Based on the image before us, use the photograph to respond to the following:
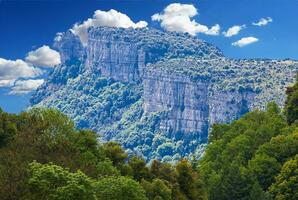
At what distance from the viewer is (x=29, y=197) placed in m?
52.4

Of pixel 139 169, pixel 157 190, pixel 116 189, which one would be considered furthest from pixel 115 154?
pixel 116 189

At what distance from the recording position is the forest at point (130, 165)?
53.7 metres

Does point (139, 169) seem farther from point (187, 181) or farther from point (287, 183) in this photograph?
point (287, 183)

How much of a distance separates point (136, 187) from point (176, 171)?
39.0 m

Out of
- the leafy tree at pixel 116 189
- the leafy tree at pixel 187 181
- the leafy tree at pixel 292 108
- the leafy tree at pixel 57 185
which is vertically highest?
the leafy tree at pixel 292 108

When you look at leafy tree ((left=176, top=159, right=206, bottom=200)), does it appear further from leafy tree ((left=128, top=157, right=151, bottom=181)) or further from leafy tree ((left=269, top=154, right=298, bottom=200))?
leafy tree ((left=269, top=154, right=298, bottom=200))

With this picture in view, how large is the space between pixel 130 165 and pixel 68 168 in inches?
1706

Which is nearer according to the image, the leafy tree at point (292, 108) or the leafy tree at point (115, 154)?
the leafy tree at point (115, 154)

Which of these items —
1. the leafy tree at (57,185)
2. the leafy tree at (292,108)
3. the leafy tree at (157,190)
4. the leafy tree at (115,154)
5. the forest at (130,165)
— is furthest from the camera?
the leafy tree at (292,108)

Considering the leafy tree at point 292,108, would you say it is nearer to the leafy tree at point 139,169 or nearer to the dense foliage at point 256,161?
the dense foliage at point 256,161

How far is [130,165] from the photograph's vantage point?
9906cm

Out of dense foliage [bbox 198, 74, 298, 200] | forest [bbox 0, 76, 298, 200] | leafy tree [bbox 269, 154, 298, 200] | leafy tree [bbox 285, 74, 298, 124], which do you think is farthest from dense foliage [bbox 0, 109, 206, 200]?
leafy tree [bbox 285, 74, 298, 124]

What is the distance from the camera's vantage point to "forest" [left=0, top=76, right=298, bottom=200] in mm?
53688

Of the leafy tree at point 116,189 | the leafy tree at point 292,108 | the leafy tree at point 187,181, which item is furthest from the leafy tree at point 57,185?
the leafy tree at point 292,108
